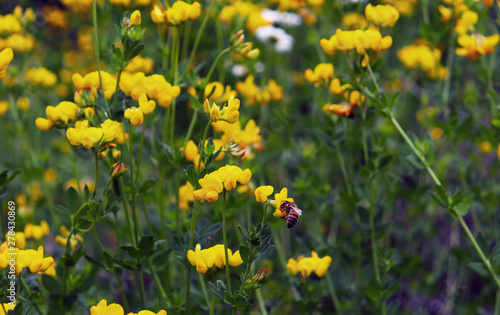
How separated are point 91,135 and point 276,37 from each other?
235 centimetres

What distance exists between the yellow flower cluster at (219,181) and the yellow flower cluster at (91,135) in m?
0.32

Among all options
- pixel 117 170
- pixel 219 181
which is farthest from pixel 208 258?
pixel 117 170

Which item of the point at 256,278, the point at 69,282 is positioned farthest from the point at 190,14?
the point at 69,282

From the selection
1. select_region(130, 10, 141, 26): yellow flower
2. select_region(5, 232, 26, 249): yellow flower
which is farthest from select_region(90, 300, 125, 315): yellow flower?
select_region(130, 10, 141, 26): yellow flower

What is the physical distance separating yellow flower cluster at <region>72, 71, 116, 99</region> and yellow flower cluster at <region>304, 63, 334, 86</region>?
803 mm

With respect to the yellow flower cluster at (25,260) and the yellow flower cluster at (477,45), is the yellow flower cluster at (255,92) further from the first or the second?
the yellow flower cluster at (25,260)

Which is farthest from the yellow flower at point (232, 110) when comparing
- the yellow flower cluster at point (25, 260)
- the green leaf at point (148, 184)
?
the yellow flower cluster at point (25, 260)

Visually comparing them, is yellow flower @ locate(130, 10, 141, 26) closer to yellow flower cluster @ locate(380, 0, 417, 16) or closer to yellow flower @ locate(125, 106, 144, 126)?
yellow flower @ locate(125, 106, 144, 126)

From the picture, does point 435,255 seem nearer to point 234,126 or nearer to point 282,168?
point 282,168

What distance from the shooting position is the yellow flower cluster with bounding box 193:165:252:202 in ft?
4.25

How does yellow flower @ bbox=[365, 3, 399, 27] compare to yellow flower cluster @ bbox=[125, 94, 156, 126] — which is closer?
yellow flower cluster @ bbox=[125, 94, 156, 126]

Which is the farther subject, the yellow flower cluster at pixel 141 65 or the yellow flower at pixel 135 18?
the yellow flower cluster at pixel 141 65

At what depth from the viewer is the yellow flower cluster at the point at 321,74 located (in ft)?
6.67

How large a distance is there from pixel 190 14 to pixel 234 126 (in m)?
0.44
